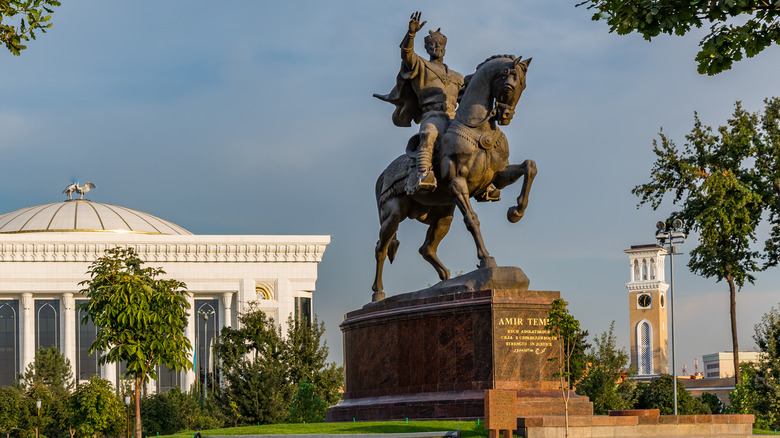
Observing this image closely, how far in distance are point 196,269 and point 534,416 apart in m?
67.8

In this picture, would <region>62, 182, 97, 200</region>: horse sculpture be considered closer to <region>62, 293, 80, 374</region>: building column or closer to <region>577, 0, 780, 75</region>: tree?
<region>62, 293, 80, 374</region>: building column

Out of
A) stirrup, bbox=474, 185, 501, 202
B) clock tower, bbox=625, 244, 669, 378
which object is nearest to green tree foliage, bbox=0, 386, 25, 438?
stirrup, bbox=474, 185, 501, 202

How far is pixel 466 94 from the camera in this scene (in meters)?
18.2

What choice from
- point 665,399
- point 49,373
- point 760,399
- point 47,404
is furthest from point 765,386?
point 49,373

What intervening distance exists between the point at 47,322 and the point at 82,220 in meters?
9.09

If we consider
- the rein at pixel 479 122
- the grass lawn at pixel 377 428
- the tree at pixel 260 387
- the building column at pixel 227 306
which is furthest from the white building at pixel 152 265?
the rein at pixel 479 122

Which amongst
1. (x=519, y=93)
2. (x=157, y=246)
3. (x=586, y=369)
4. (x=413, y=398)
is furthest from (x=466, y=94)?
(x=157, y=246)

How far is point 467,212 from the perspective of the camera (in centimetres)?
1797

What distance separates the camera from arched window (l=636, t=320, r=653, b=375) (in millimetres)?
94312

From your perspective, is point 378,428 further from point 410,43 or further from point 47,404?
point 47,404

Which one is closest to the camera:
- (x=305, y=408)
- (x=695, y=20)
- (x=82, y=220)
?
(x=695, y=20)

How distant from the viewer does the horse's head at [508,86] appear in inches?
690

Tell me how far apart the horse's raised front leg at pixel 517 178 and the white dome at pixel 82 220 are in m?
69.8

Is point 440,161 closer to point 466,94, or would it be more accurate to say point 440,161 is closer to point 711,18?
point 466,94
